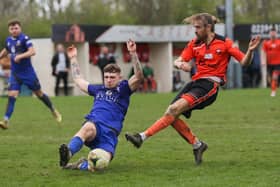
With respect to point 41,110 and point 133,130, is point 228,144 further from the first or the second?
point 41,110

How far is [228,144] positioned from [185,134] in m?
1.85

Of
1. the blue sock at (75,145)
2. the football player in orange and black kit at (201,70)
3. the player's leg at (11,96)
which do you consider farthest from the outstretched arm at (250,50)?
the player's leg at (11,96)

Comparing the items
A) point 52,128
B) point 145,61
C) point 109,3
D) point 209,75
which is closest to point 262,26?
point 145,61

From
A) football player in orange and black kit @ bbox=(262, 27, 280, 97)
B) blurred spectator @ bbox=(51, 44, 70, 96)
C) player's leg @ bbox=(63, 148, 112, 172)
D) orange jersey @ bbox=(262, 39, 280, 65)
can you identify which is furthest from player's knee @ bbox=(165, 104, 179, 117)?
blurred spectator @ bbox=(51, 44, 70, 96)

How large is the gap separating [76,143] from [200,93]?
5.41ft

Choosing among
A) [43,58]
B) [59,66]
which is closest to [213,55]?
[59,66]

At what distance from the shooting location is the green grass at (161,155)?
7.53m

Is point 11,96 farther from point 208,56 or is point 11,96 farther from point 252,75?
point 252,75

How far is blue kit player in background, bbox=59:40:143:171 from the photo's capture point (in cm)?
808

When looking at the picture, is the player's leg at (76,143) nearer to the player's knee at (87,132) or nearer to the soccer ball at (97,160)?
the player's knee at (87,132)

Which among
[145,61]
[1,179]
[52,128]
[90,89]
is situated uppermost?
[90,89]

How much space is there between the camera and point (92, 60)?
3447 centimetres

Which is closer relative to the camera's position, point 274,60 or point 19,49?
point 19,49

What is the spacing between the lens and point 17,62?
13.4 m
